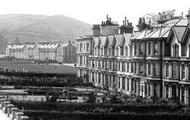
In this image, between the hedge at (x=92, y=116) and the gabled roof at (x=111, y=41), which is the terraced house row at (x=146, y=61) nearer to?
the gabled roof at (x=111, y=41)

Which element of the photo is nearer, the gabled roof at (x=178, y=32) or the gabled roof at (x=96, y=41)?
the gabled roof at (x=178, y=32)

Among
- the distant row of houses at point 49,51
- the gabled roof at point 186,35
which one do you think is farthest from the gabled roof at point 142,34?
the distant row of houses at point 49,51

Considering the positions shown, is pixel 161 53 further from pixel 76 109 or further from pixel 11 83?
pixel 11 83

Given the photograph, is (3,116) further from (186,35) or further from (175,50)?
(175,50)

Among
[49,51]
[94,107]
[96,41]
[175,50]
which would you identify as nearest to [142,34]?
[175,50]

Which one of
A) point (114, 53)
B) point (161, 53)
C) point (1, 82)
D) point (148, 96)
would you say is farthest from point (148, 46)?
point (1, 82)

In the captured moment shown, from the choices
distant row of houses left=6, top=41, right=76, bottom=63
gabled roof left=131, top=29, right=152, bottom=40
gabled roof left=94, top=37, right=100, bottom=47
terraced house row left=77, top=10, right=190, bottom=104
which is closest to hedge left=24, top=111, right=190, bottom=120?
terraced house row left=77, top=10, right=190, bottom=104
